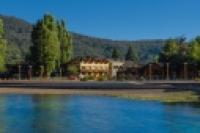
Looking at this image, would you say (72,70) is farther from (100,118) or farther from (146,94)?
(100,118)

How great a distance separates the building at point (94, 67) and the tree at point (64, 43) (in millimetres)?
24533

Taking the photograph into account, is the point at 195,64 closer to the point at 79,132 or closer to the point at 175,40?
the point at 175,40

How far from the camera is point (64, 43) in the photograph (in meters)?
134

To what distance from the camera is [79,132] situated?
32.6 metres

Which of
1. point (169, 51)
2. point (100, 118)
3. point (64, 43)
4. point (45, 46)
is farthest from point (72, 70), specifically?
point (100, 118)

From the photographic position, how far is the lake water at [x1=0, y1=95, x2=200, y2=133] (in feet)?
112

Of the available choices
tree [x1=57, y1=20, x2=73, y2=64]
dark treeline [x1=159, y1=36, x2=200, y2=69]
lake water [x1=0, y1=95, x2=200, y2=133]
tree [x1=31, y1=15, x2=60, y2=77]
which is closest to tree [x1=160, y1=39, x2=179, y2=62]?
dark treeline [x1=159, y1=36, x2=200, y2=69]

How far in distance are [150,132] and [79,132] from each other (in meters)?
3.97

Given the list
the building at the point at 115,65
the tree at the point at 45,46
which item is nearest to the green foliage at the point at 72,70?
the tree at the point at 45,46

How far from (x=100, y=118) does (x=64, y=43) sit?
94.8 meters

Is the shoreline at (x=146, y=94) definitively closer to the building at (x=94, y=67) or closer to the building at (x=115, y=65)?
the building at (x=94, y=67)

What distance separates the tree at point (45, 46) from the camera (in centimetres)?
12044

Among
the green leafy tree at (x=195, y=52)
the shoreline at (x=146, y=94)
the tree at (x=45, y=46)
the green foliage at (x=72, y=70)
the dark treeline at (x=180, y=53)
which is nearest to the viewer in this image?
the shoreline at (x=146, y=94)

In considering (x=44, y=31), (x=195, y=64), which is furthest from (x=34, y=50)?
(x=195, y=64)
